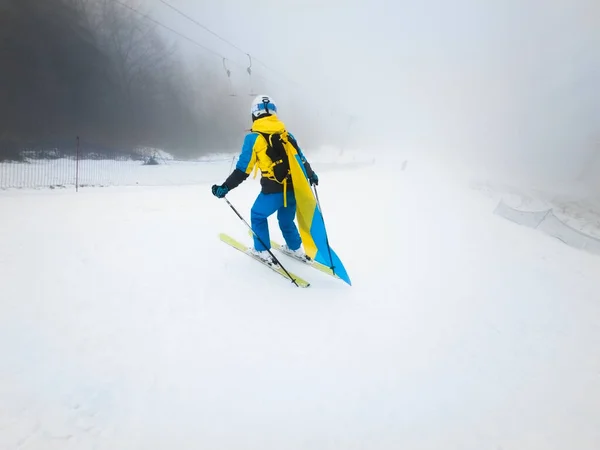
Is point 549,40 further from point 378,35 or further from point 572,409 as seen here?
point 572,409

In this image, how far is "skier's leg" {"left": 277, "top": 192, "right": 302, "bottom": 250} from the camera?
9.69 feet

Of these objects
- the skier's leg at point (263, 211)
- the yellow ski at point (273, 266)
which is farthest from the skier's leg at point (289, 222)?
the yellow ski at point (273, 266)

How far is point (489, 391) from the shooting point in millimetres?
1982

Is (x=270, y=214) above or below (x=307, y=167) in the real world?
below

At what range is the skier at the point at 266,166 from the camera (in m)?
2.62

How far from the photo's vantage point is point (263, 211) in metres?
2.87

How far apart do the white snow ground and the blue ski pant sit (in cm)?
29

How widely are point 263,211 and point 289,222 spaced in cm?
36

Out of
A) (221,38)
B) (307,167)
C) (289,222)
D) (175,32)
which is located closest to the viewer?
(307,167)

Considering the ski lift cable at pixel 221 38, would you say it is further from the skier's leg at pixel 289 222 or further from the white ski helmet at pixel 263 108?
the skier's leg at pixel 289 222

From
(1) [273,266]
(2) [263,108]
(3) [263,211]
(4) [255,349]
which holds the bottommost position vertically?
(4) [255,349]

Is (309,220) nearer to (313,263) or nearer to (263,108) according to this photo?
(313,263)

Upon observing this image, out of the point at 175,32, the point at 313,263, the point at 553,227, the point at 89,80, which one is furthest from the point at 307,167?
the point at 553,227

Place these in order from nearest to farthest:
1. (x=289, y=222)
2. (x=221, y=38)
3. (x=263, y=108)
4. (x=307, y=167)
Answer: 1. (x=263, y=108)
2. (x=307, y=167)
3. (x=289, y=222)
4. (x=221, y=38)
